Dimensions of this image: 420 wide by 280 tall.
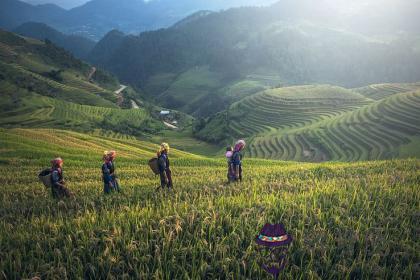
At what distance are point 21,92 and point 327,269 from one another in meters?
157

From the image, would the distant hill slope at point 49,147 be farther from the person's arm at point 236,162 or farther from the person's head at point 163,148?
the person's arm at point 236,162

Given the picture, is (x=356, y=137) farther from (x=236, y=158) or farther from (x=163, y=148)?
(x=163, y=148)

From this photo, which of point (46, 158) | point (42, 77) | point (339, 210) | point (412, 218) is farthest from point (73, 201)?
point (42, 77)

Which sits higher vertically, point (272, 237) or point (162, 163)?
point (162, 163)

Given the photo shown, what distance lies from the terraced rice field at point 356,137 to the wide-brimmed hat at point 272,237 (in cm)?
9738

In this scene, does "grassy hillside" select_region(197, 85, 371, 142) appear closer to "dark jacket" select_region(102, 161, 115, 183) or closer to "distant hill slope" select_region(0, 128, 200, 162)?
"distant hill slope" select_region(0, 128, 200, 162)

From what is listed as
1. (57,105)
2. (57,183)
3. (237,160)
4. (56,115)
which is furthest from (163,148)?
(57,105)

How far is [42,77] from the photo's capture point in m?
179

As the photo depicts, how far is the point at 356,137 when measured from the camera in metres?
111

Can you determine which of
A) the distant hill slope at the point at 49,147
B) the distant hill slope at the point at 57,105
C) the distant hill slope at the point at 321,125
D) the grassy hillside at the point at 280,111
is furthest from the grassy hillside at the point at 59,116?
the distant hill slope at the point at 49,147

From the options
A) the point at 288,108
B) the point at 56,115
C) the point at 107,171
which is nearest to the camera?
the point at 107,171

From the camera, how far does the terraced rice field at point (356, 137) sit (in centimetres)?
10050

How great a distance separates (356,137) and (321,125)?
2091cm

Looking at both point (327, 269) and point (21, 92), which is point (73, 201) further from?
point (21, 92)
